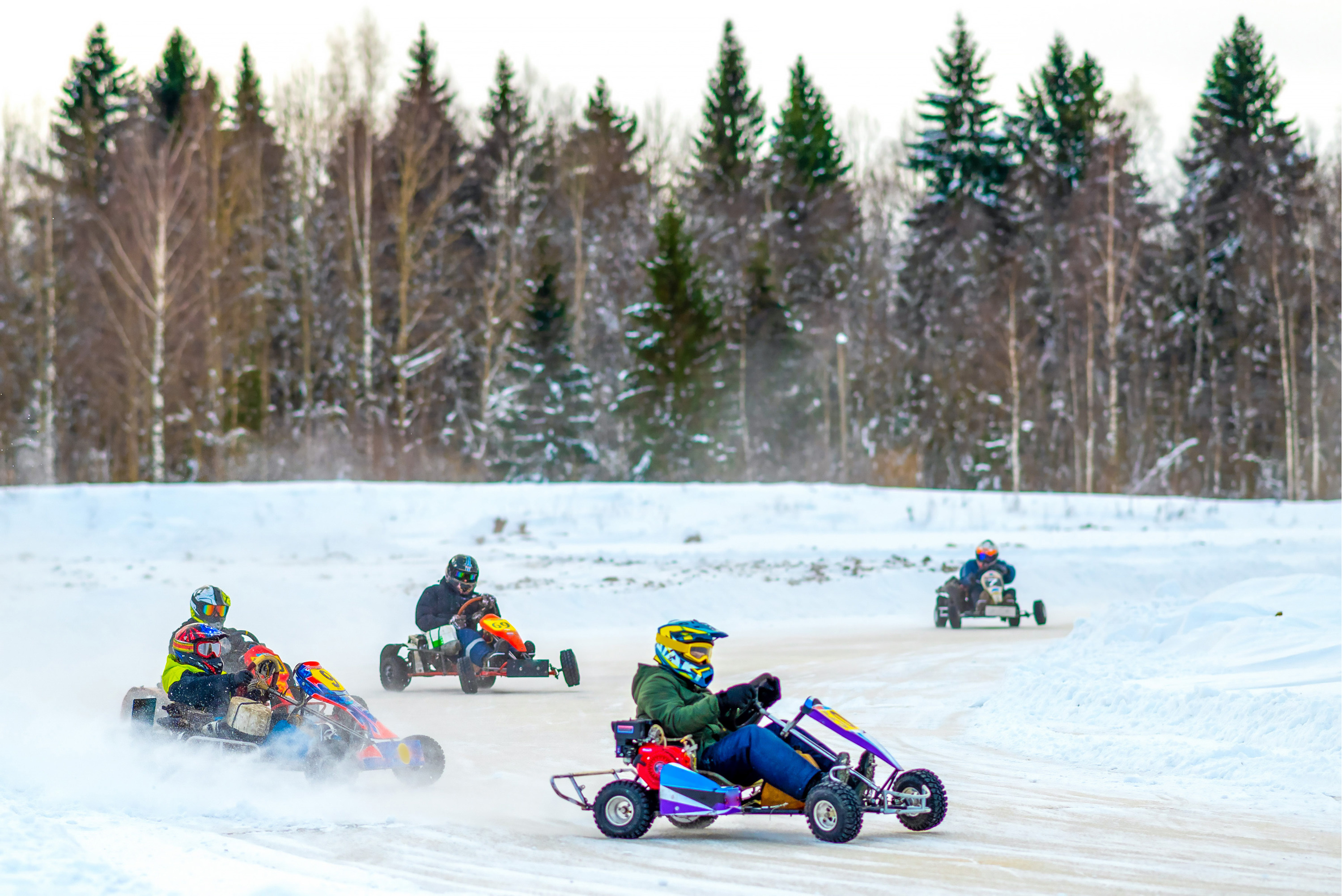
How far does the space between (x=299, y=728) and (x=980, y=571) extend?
569 inches

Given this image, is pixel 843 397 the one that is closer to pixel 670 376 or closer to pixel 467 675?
pixel 670 376

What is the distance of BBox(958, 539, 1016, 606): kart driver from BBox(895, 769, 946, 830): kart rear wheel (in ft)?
46.5

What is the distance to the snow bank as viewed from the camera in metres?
9.05

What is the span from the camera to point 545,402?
41281mm

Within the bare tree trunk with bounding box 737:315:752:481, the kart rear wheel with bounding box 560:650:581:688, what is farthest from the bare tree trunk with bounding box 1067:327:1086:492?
the kart rear wheel with bounding box 560:650:581:688

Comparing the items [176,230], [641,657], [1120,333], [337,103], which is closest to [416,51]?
[337,103]

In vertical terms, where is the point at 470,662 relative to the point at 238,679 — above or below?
below

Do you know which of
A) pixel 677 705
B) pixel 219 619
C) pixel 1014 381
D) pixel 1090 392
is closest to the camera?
pixel 677 705

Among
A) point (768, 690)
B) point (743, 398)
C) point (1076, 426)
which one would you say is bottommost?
point (768, 690)

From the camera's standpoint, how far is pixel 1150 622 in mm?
15039

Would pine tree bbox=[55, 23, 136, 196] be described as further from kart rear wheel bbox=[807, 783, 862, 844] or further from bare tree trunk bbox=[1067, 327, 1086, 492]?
kart rear wheel bbox=[807, 783, 862, 844]

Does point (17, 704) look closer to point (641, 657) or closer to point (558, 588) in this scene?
point (641, 657)

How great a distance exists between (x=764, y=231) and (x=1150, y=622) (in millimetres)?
37637

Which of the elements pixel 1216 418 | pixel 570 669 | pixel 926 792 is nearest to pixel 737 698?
pixel 926 792
